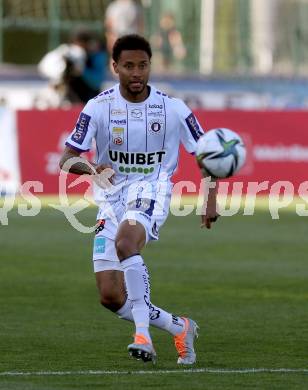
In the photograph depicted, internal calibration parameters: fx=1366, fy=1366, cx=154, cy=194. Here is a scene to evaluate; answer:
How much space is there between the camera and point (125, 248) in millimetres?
9164

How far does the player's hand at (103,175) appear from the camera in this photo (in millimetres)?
9367

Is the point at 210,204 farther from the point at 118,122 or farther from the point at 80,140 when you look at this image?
the point at 80,140

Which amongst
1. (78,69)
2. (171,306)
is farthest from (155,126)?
(78,69)

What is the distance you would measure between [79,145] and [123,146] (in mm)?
312

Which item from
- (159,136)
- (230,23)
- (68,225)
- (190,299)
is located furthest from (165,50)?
(159,136)

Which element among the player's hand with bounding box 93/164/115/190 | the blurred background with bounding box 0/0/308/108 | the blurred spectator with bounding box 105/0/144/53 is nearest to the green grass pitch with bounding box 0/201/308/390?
the player's hand with bounding box 93/164/115/190

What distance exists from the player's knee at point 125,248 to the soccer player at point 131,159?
172 millimetres

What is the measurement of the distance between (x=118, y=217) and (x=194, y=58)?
899 inches

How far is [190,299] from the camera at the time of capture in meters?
13.2

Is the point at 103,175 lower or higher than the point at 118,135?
lower

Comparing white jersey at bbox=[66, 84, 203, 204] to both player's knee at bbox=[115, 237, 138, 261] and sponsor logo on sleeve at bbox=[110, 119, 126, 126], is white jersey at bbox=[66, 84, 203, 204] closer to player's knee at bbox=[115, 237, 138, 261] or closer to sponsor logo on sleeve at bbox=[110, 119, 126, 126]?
sponsor logo on sleeve at bbox=[110, 119, 126, 126]

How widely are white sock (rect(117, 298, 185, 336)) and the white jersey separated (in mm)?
822

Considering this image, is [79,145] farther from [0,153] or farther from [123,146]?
[0,153]

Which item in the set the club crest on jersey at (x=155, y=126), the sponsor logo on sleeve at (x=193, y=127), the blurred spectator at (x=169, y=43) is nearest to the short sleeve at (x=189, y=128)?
the sponsor logo on sleeve at (x=193, y=127)
